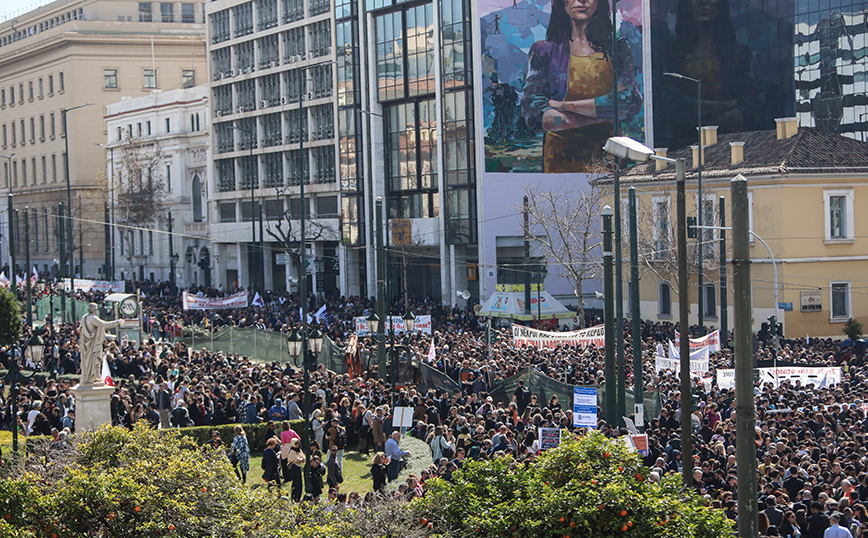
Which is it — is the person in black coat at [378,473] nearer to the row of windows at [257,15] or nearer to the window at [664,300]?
the window at [664,300]

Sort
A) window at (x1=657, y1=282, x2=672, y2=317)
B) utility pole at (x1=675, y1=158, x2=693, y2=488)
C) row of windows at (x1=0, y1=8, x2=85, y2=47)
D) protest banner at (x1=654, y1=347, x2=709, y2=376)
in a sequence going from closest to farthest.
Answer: utility pole at (x1=675, y1=158, x2=693, y2=488) → protest banner at (x1=654, y1=347, x2=709, y2=376) → window at (x1=657, y1=282, x2=672, y2=317) → row of windows at (x1=0, y1=8, x2=85, y2=47)

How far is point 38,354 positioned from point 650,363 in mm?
15860

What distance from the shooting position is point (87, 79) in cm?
9906

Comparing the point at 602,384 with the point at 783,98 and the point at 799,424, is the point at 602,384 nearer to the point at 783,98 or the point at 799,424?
the point at 799,424

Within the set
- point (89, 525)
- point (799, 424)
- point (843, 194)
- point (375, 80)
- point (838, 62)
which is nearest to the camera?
point (89, 525)

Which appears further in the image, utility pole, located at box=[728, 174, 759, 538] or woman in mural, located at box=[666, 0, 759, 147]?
woman in mural, located at box=[666, 0, 759, 147]

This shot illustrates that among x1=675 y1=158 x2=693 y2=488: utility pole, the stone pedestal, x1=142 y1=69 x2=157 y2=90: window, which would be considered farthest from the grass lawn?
x1=142 y1=69 x2=157 y2=90: window

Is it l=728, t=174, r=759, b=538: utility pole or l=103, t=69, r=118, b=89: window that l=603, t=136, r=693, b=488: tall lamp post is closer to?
l=728, t=174, r=759, b=538: utility pole

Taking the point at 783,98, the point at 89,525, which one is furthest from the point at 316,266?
the point at 89,525

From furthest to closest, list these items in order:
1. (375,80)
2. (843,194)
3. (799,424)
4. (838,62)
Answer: (375,80), (838,62), (843,194), (799,424)

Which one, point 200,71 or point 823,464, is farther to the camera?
point 200,71

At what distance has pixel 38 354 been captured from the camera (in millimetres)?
25938

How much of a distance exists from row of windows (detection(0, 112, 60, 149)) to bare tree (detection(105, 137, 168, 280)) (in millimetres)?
19454

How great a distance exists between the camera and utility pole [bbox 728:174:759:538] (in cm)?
892
